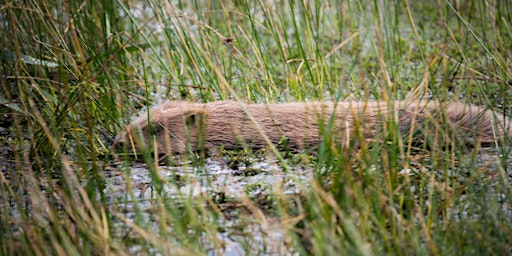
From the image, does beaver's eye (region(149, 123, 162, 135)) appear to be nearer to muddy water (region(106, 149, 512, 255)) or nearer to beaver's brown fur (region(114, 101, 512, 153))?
beaver's brown fur (region(114, 101, 512, 153))

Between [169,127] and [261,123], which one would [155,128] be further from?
[261,123]

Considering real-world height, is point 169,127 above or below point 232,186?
above

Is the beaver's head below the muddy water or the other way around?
the other way around

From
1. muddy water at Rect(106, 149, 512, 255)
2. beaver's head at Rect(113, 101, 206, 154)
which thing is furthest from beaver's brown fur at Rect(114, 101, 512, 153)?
muddy water at Rect(106, 149, 512, 255)

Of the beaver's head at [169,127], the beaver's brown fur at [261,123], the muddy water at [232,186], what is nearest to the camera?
the muddy water at [232,186]

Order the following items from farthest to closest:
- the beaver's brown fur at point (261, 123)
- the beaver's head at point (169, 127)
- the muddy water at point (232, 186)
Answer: the beaver's head at point (169, 127) → the beaver's brown fur at point (261, 123) → the muddy water at point (232, 186)

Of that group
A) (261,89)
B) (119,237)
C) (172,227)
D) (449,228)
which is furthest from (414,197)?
(261,89)

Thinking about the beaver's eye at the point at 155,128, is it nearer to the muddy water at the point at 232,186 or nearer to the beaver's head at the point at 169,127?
the beaver's head at the point at 169,127

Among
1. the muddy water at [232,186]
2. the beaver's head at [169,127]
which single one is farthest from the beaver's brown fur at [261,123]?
the muddy water at [232,186]

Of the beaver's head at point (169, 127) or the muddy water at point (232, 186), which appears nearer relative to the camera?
the muddy water at point (232, 186)

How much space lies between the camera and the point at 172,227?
7.29ft

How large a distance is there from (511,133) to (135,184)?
1.59m

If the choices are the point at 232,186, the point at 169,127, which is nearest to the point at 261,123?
the point at 169,127

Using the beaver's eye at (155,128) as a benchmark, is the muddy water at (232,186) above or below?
below
